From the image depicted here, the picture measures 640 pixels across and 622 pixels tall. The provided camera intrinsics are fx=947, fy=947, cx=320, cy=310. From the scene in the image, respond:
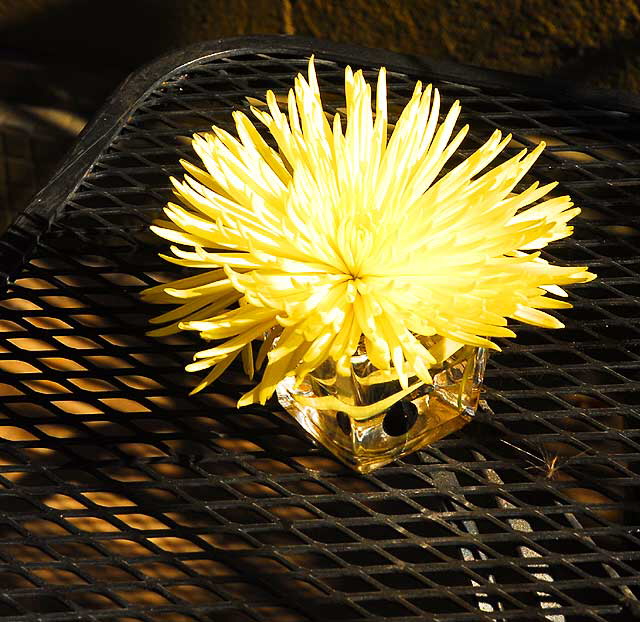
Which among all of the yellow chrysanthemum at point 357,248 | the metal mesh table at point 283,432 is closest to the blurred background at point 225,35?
the metal mesh table at point 283,432

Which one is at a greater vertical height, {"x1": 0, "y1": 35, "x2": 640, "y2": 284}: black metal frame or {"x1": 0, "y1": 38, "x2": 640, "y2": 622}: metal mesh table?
{"x1": 0, "y1": 35, "x2": 640, "y2": 284}: black metal frame

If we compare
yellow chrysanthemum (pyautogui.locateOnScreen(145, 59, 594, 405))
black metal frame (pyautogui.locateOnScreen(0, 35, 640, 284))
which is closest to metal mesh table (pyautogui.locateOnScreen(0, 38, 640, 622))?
black metal frame (pyautogui.locateOnScreen(0, 35, 640, 284))

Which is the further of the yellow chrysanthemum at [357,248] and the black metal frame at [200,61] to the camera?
the black metal frame at [200,61]

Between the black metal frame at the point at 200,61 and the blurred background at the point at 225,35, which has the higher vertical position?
the blurred background at the point at 225,35

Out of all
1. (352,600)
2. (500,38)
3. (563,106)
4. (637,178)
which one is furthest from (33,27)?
(352,600)

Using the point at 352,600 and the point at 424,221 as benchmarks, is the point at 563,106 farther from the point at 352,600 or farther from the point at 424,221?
the point at 352,600

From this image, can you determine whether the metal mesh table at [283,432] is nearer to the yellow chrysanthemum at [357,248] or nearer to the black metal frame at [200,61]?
the black metal frame at [200,61]

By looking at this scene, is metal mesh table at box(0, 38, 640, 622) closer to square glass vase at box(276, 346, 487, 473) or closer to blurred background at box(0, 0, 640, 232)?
square glass vase at box(276, 346, 487, 473)
